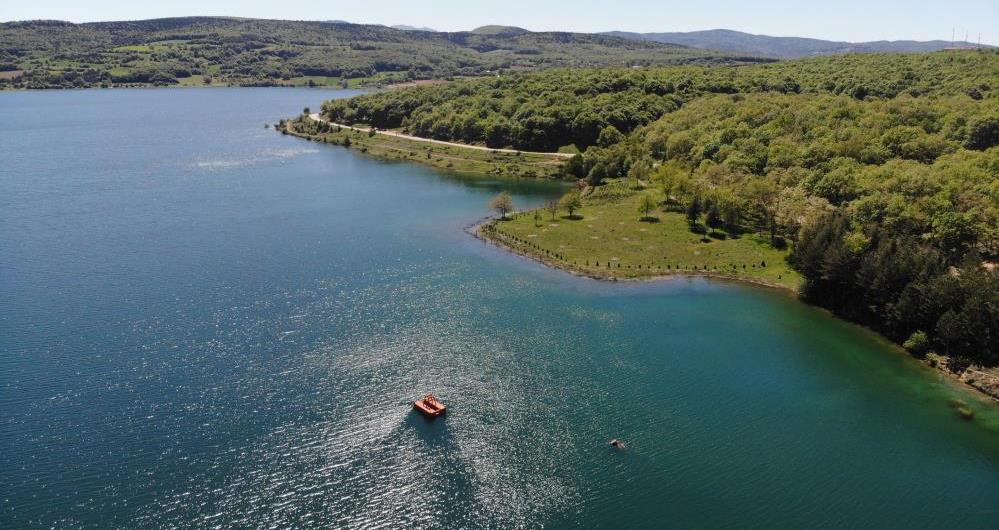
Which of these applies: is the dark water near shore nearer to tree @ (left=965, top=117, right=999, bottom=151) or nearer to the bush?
the bush

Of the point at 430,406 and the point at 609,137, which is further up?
the point at 609,137

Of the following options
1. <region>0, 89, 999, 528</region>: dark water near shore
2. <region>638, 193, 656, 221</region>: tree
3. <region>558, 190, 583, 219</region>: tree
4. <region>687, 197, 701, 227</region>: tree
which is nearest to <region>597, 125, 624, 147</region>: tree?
<region>558, 190, 583, 219</region>: tree

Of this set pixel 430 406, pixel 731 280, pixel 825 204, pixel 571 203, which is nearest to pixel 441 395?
pixel 430 406

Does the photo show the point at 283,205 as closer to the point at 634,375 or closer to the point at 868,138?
the point at 634,375

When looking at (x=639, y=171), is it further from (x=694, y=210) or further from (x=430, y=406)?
(x=430, y=406)

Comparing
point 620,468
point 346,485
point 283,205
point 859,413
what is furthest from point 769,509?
point 283,205

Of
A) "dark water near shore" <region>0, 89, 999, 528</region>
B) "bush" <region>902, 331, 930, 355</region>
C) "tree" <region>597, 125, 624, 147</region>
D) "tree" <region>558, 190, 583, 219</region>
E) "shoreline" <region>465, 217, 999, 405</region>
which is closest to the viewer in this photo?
"dark water near shore" <region>0, 89, 999, 528</region>
